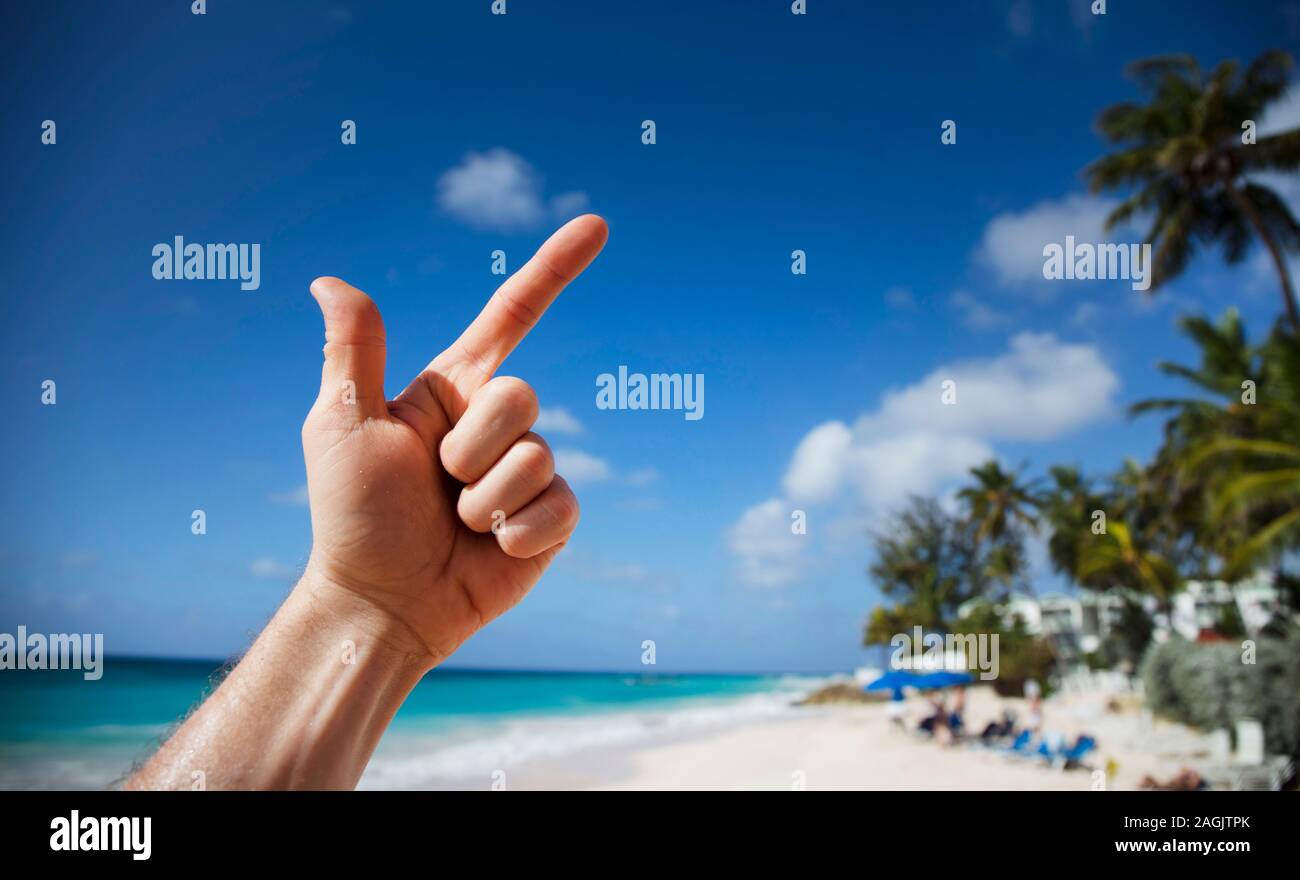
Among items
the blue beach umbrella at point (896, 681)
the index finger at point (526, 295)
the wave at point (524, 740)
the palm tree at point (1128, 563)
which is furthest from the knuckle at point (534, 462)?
the palm tree at point (1128, 563)

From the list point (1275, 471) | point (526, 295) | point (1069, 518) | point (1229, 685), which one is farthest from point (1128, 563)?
point (526, 295)

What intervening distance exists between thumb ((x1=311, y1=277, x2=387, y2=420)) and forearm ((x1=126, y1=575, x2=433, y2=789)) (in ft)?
1.05

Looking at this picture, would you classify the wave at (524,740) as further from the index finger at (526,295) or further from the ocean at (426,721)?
the index finger at (526,295)

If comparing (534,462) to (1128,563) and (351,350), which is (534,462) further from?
(1128,563)

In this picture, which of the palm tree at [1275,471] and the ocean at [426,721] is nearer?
the palm tree at [1275,471]

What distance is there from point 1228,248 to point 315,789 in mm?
22247

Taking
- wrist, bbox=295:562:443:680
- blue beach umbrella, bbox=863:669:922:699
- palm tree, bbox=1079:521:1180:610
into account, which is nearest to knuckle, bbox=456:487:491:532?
wrist, bbox=295:562:443:680

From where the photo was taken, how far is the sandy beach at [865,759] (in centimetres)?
1572

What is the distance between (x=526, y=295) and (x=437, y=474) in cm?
36

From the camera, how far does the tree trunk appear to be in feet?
51.6

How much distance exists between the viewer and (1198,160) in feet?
60.0

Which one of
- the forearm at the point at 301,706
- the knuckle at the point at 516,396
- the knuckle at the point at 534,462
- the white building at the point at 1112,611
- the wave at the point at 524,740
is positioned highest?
the knuckle at the point at 516,396
